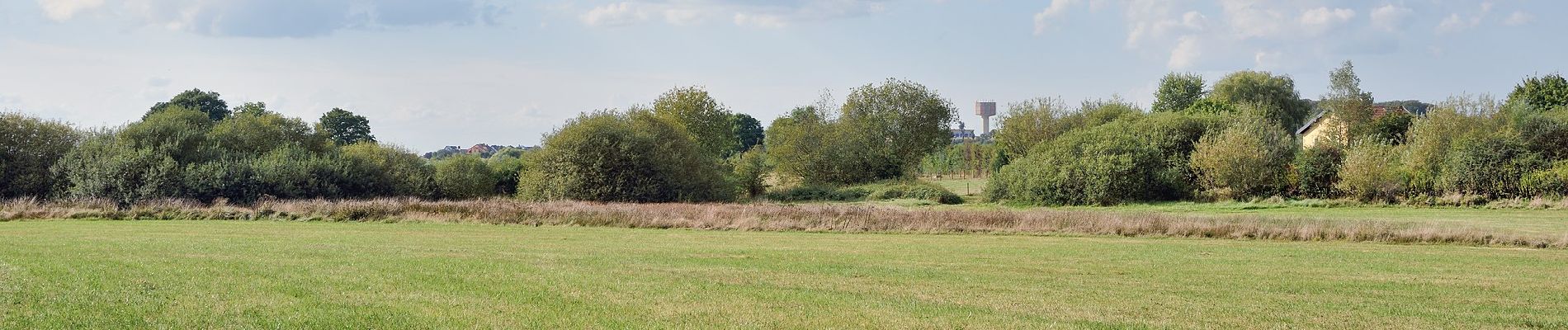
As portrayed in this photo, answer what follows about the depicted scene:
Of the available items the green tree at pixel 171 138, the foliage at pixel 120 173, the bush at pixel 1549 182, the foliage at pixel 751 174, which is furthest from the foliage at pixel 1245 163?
the green tree at pixel 171 138

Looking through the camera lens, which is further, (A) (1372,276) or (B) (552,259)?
(B) (552,259)

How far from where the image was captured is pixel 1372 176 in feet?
165

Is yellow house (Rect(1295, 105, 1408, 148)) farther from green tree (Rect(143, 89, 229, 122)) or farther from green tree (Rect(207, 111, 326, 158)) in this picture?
green tree (Rect(143, 89, 229, 122))

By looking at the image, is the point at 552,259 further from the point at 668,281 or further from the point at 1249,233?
the point at 1249,233

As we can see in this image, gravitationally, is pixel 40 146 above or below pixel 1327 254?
above

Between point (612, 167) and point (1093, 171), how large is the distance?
23820 millimetres

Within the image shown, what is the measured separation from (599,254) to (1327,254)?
14130 millimetres

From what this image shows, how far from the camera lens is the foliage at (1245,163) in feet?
182

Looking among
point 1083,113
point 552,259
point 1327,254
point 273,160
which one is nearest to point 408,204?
point 273,160

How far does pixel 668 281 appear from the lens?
1591 centimetres

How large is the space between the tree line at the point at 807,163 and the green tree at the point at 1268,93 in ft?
56.2

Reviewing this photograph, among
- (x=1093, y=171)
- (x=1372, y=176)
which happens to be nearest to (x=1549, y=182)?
(x=1372, y=176)

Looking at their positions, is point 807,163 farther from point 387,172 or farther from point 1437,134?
point 1437,134

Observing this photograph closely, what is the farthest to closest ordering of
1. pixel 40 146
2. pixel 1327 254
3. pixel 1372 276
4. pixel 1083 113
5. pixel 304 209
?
pixel 1083 113 < pixel 40 146 < pixel 304 209 < pixel 1327 254 < pixel 1372 276
